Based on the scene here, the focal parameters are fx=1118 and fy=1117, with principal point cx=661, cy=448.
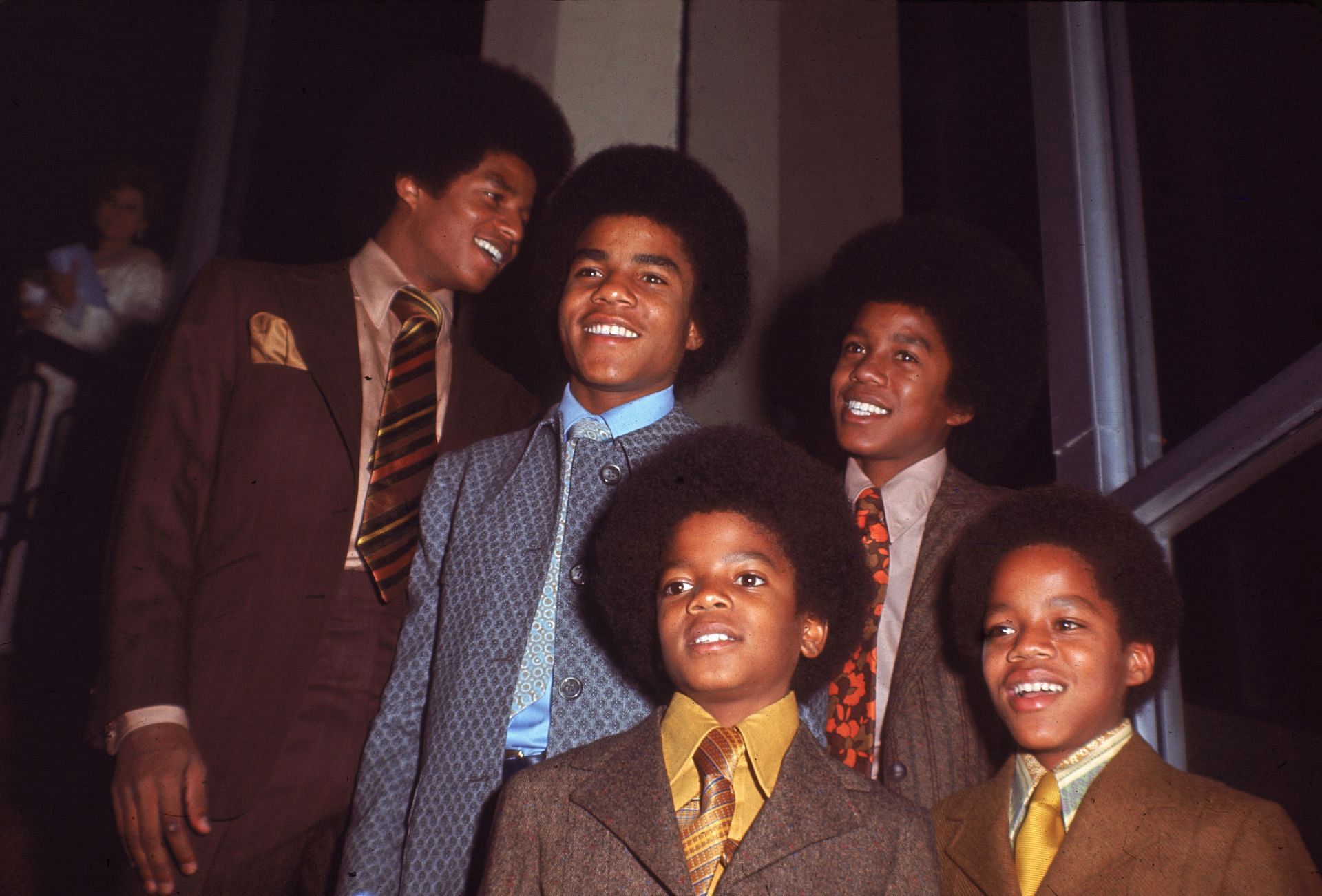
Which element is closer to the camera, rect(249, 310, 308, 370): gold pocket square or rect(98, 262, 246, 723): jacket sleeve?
rect(98, 262, 246, 723): jacket sleeve

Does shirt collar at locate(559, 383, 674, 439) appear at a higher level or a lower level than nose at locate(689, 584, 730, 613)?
higher

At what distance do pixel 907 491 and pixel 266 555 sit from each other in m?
1.48

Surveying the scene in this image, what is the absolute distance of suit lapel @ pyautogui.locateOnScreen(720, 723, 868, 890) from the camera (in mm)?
1755

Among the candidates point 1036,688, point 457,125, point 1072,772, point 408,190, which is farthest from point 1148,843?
point 457,125

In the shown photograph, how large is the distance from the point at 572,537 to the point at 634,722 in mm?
398

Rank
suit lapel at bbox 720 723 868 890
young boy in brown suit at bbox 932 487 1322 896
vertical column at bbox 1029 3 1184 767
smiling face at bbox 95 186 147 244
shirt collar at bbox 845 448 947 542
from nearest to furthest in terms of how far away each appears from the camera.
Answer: suit lapel at bbox 720 723 868 890
young boy in brown suit at bbox 932 487 1322 896
shirt collar at bbox 845 448 947 542
vertical column at bbox 1029 3 1184 767
smiling face at bbox 95 186 147 244

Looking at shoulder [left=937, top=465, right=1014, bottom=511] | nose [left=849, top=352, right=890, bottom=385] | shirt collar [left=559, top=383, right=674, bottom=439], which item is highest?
nose [left=849, top=352, right=890, bottom=385]

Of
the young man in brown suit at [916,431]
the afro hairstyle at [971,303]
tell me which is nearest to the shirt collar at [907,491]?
the young man in brown suit at [916,431]

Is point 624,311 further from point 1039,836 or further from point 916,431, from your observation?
point 1039,836

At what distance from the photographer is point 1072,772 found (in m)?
2.06

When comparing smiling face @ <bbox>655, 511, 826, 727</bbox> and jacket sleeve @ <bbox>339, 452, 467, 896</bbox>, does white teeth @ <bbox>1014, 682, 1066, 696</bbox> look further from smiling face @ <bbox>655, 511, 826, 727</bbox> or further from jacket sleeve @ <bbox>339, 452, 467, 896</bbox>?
jacket sleeve @ <bbox>339, 452, 467, 896</bbox>

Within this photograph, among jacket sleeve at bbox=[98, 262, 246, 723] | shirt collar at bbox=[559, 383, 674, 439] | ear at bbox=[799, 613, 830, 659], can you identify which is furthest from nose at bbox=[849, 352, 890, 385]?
jacket sleeve at bbox=[98, 262, 246, 723]

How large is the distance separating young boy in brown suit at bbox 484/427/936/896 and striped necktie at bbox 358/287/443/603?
521 millimetres

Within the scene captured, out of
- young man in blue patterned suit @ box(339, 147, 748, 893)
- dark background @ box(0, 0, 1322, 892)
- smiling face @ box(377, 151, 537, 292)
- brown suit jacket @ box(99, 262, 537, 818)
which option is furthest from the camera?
dark background @ box(0, 0, 1322, 892)
